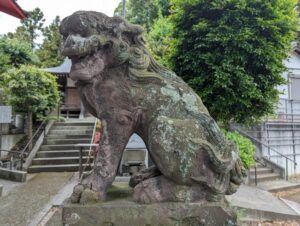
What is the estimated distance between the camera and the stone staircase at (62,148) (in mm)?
7484

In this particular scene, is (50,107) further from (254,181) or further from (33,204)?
(254,181)

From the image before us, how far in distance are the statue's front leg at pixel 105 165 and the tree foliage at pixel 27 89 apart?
22.4 feet

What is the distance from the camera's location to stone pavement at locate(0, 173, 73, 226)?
150 inches

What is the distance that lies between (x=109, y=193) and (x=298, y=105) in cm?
1243

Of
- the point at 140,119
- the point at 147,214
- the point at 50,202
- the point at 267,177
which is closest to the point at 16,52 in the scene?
the point at 50,202

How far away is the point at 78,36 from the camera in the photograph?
1.86m

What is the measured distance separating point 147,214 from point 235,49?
16.2 feet

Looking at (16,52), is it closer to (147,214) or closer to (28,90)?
(28,90)

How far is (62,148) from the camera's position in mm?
8500

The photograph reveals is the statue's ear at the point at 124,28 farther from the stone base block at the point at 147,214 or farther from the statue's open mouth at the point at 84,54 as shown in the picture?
the stone base block at the point at 147,214

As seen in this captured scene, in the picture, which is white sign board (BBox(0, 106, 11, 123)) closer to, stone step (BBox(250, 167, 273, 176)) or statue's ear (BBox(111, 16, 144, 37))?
statue's ear (BBox(111, 16, 144, 37))

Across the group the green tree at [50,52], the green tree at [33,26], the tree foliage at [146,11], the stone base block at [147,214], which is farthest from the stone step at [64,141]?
the green tree at [33,26]

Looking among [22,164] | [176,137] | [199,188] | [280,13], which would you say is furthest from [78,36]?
[22,164]

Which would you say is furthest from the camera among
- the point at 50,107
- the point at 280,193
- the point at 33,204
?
the point at 50,107
